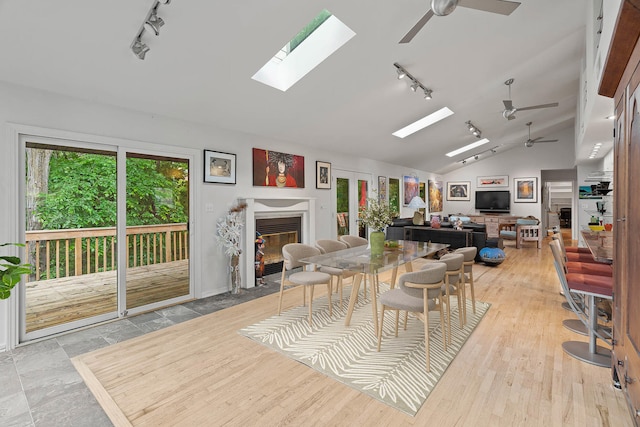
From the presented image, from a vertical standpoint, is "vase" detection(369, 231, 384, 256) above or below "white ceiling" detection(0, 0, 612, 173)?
below

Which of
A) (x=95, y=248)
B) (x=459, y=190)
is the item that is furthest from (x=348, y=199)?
(x=459, y=190)

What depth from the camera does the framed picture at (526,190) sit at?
10.2 meters

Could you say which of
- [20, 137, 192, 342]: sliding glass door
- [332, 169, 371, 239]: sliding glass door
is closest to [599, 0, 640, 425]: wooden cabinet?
[20, 137, 192, 342]: sliding glass door

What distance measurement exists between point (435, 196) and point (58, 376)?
1090 cm

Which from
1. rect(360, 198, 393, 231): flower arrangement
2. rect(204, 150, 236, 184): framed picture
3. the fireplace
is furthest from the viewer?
the fireplace

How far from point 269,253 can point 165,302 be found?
198cm

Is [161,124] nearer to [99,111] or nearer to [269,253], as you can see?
[99,111]

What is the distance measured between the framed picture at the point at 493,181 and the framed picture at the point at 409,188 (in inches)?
116

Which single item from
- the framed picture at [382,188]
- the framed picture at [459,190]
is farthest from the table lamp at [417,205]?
the framed picture at [459,190]

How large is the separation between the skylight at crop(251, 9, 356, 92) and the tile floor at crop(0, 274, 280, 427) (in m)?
2.85

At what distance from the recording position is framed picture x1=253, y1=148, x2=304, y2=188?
16.0ft

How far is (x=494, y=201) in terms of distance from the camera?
10.7 meters

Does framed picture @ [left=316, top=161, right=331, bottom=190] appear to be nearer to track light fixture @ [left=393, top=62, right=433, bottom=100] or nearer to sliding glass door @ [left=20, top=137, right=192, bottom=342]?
track light fixture @ [left=393, top=62, right=433, bottom=100]

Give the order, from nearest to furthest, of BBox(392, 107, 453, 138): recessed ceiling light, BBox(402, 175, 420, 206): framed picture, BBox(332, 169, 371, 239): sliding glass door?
1. BBox(392, 107, 453, 138): recessed ceiling light
2. BBox(332, 169, 371, 239): sliding glass door
3. BBox(402, 175, 420, 206): framed picture
